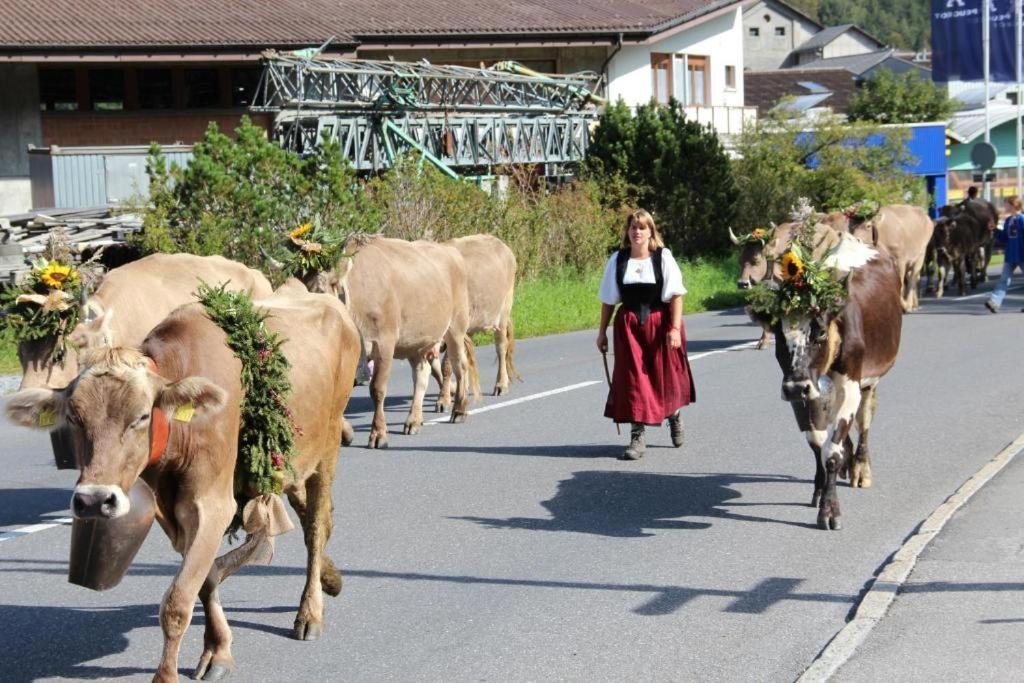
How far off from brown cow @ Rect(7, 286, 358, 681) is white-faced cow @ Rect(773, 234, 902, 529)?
9.90 feet

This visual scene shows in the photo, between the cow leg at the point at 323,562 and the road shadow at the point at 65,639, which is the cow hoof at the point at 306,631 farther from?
the road shadow at the point at 65,639

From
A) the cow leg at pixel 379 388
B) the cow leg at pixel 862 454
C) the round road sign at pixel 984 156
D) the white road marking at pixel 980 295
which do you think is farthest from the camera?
the round road sign at pixel 984 156

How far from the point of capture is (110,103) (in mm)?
33875

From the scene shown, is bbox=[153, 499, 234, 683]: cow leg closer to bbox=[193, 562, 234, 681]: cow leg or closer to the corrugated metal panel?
bbox=[193, 562, 234, 681]: cow leg

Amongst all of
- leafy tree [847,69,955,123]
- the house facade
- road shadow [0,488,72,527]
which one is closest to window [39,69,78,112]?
the house facade

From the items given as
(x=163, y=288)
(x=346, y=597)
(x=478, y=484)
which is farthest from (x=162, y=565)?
(x=478, y=484)

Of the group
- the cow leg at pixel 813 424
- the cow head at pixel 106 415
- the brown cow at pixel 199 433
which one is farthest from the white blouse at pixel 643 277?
the cow head at pixel 106 415

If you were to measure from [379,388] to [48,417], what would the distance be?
23.3 ft

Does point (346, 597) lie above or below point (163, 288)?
below

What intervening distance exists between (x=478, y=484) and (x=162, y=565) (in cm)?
300

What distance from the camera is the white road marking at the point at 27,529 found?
929cm

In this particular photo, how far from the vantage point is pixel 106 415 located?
18.1ft

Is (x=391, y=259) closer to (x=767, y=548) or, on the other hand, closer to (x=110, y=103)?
(x=767, y=548)

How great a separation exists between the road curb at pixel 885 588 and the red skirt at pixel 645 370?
254cm
